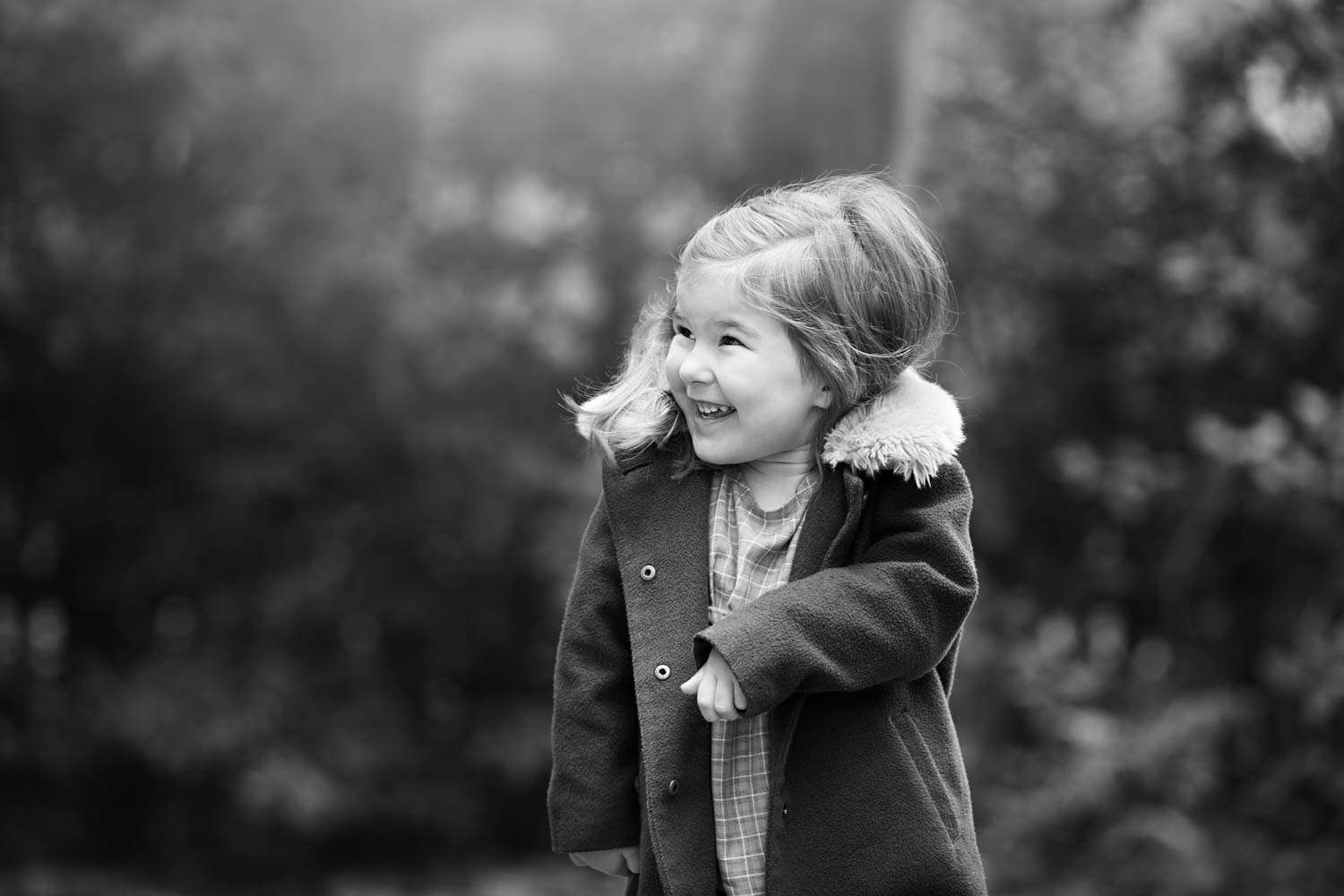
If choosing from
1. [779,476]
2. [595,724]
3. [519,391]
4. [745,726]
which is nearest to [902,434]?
[779,476]

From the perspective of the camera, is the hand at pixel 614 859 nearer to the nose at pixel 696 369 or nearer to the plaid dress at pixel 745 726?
the plaid dress at pixel 745 726

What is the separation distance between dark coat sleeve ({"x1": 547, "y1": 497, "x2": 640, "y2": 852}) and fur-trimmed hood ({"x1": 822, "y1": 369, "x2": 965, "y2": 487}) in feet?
1.23

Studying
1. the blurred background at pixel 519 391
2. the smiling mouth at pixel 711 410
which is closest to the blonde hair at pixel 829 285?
the smiling mouth at pixel 711 410

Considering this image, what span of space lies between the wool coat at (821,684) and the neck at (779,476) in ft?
0.19

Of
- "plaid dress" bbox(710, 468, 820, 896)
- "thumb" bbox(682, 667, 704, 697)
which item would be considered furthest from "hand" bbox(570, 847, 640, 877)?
"thumb" bbox(682, 667, 704, 697)

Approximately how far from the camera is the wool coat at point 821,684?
174cm

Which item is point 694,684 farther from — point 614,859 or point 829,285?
point 829,285

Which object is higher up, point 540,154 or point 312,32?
point 312,32

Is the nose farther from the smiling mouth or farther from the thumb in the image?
the thumb

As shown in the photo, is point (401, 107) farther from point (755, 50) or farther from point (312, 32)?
point (755, 50)

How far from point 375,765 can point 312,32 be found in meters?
3.11

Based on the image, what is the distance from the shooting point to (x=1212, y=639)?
5199 millimetres

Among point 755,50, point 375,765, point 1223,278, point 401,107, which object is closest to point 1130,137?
point 1223,278

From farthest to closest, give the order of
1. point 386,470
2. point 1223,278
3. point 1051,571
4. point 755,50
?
1. point 386,470
2. point 1051,571
3. point 755,50
4. point 1223,278
